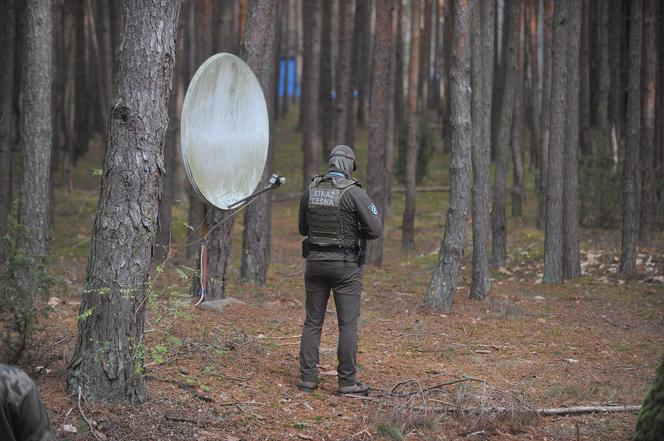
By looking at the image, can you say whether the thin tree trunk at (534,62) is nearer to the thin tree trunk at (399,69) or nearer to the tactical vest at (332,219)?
the thin tree trunk at (399,69)

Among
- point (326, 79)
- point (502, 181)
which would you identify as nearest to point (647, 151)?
point (502, 181)

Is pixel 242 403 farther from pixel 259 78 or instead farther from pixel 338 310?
pixel 259 78

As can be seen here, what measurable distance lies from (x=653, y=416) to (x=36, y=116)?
960 cm

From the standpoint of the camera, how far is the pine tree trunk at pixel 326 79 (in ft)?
89.8

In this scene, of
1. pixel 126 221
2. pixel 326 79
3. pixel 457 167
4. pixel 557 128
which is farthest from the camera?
pixel 326 79

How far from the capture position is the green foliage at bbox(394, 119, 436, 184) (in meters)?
29.5

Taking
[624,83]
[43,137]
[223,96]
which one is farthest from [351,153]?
[624,83]

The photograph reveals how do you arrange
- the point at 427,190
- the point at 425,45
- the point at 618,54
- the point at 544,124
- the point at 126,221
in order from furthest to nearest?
the point at 427,190
the point at 425,45
the point at 544,124
the point at 618,54
the point at 126,221

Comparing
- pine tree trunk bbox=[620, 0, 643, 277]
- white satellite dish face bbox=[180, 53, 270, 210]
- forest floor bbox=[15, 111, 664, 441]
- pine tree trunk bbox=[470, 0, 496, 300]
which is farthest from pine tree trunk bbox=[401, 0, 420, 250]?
white satellite dish face bbox=[180, 53, 270, 210]

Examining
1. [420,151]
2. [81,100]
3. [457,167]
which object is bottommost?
[457,167]

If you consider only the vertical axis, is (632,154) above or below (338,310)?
above

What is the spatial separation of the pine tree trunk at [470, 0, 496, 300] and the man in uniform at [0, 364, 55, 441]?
10.6 m

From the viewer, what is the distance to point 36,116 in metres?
11.6

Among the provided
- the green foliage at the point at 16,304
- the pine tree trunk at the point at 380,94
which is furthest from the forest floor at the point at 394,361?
the pine tree trunk at the point at 380,94
